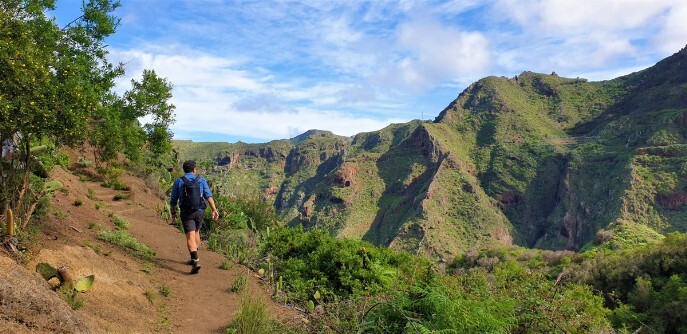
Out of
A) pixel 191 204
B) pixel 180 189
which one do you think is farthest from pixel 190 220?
pixel 180 189

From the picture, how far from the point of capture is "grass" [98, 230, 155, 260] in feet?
24.6

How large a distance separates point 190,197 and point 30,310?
3.80 metres

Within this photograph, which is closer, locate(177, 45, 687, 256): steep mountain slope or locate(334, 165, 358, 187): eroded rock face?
locate(177, 45, 687, 256): steep mountain slope

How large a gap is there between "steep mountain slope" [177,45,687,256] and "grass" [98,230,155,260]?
68862 millimetres

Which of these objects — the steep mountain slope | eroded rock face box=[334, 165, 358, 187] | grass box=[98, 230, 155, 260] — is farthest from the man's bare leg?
eroded rock face box=[334, 165, 358, 187]

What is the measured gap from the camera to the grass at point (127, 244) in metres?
7.50

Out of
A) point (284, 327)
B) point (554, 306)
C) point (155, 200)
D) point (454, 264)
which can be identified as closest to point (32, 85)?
point (284, 327)

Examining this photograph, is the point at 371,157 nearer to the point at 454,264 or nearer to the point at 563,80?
the point at 563,80

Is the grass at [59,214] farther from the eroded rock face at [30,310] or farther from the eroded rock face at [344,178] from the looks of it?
A: the eroded rock face at [344,178]

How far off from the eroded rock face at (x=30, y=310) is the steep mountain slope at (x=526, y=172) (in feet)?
239

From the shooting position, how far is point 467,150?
125938 millimetres

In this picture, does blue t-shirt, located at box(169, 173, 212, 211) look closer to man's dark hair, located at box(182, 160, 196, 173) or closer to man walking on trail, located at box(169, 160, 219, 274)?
man walking on trail, located at box(169, 160, 219, 274)

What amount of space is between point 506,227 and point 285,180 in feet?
325

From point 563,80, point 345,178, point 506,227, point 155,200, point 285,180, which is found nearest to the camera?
point 155,200
